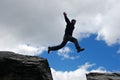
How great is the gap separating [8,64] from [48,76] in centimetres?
298

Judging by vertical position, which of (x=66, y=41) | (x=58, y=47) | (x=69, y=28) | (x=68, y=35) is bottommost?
(x=58, y=47)


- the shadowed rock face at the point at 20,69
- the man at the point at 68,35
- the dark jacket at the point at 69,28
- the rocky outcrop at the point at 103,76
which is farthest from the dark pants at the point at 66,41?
the shadowed rock face at the point at 20,69

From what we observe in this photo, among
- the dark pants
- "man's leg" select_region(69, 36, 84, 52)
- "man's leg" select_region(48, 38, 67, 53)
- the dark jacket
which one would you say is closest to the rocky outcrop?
"man's leg" select_region(69, 36, 84, 52)

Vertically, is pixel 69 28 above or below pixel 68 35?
above

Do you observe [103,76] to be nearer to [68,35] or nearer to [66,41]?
[66,41]

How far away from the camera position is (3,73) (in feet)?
73.4

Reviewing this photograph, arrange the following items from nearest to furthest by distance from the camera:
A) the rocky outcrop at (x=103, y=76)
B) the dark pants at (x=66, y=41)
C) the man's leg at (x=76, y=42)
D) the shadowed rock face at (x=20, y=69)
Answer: the shadowed rock face at (x=20, y=69) < the man's leg at (x=76, y=42) < the dark pants at (x=66, y=41) < the rocky outcrop at (x=103, y=76)

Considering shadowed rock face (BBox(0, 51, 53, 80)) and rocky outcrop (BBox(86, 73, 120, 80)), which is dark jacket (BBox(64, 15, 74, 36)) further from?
shadowed rock face (BBox(0, 51, 53, 80))

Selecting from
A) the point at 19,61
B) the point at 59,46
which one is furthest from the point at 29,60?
the point at 59,46

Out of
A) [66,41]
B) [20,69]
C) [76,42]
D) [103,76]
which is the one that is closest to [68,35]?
[66,41]

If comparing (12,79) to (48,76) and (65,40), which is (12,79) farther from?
(65,40)

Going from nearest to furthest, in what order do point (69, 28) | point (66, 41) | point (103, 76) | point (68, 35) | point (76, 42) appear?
point (76, 42), point (69, 28), point (68, 35), point (66, 41), point (103, 76)

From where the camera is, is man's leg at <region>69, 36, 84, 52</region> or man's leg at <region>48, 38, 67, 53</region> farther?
man's leg at <region>48, 38, 67, 53</region>

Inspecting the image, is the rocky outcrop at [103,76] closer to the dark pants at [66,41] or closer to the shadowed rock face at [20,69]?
the dark pants at [66,41]
